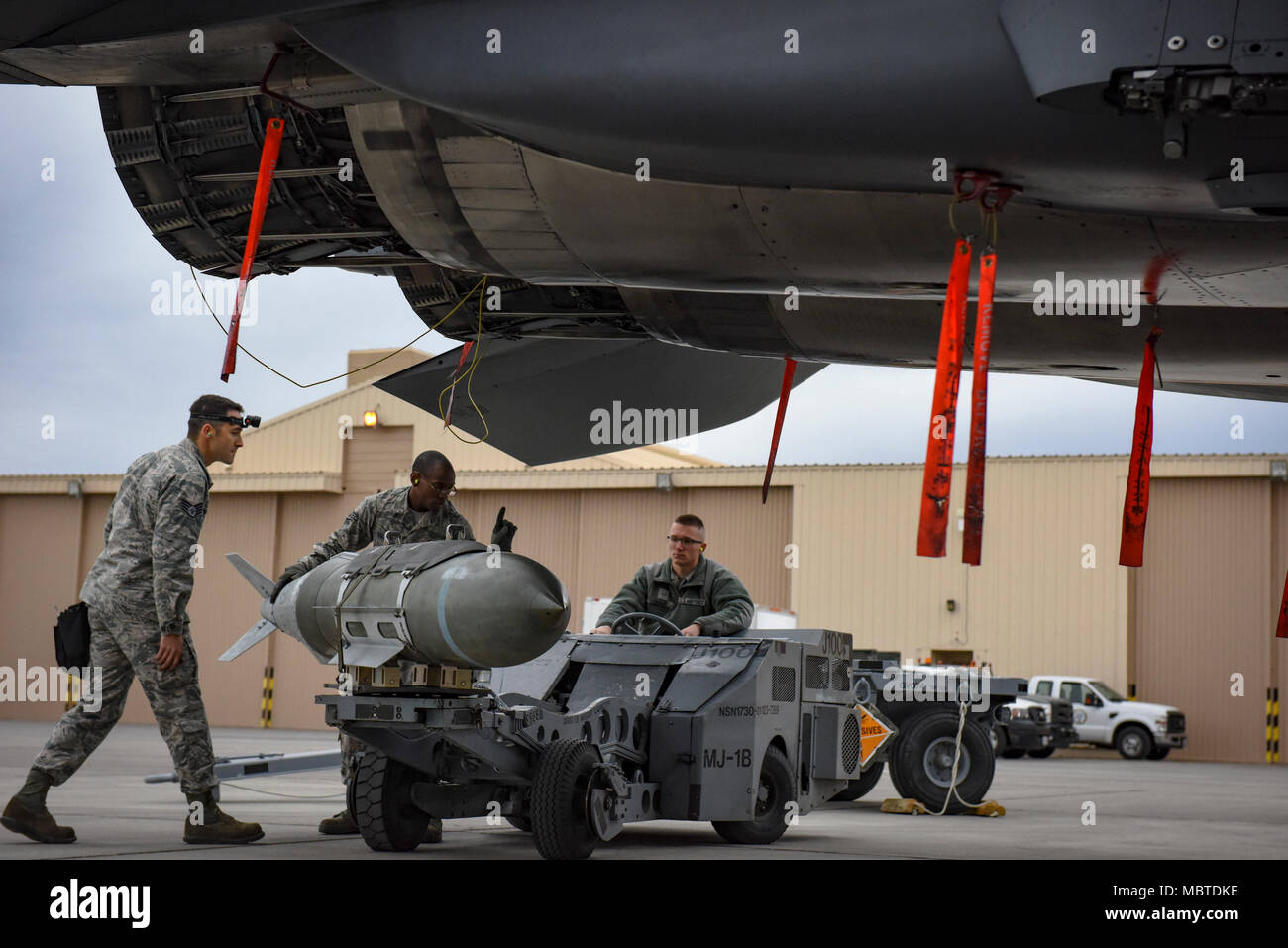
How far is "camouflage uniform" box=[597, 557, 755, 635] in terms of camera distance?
7922 mm

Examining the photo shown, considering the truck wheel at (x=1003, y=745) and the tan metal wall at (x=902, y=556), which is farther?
the tan metal wall at (x=902, y=556)

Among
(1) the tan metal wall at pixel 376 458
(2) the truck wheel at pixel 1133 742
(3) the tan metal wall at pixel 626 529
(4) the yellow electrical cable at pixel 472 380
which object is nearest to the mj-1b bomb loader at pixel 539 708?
(4) the yellow electrical cable at pixel 472 380

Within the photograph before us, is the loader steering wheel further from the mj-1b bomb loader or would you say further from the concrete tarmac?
the concrete tarmac

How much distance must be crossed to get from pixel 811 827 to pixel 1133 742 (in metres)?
16.3

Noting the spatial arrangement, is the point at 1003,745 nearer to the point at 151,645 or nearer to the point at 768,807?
the point at 768,807

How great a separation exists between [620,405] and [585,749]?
8.08 feet

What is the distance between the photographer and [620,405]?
26.6 ft

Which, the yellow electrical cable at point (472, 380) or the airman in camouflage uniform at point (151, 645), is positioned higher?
the yellow electrical cable at point (472, 380)

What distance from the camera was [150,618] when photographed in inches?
249

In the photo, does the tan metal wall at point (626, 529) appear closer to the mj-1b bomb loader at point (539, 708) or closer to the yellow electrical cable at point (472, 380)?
the yellow electrical cable at point (472, 380)

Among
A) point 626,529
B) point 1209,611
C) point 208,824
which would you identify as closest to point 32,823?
point 208,824

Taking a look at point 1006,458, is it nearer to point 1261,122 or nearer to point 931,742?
point 931,742

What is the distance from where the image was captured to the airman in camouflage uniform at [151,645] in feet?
20.3

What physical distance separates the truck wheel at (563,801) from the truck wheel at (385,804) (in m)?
0.68
